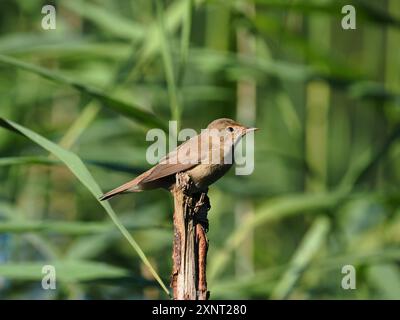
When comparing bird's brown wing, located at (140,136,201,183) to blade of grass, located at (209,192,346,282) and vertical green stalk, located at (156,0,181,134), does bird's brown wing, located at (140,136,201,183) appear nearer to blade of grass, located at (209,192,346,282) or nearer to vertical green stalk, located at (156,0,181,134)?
vertical green stalk, located at (156,0,181,134)

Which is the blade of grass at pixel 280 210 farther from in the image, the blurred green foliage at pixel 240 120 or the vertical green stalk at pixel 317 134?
the vertical green stalk at pixel 317 134

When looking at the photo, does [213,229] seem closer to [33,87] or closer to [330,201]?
[330,201]

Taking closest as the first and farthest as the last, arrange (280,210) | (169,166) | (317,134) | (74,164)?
(74,164)
(169,166)
(280,210)
(317,134)

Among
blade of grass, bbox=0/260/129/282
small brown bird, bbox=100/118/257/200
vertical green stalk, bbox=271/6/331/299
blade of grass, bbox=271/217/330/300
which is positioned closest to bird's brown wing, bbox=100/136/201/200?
small brown bird, bbox=100/118/257/200

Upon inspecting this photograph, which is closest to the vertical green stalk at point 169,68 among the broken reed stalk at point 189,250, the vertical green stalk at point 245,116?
the broken reed stalk at point 189,250

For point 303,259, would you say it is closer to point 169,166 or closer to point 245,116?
point 245,116

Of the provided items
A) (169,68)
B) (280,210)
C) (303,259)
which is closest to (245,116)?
(280,210)
